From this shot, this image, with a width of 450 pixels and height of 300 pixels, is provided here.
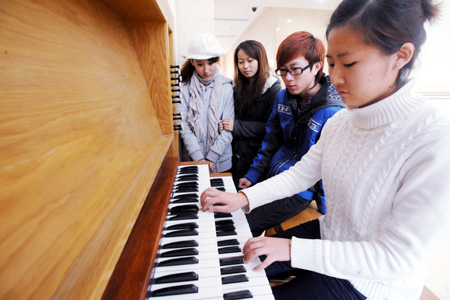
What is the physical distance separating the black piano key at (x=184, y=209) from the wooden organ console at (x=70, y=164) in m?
0.06

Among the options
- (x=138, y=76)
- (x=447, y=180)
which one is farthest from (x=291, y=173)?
(x=138, y=76)

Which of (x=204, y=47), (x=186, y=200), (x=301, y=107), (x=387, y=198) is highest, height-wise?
(x=204, y=47)

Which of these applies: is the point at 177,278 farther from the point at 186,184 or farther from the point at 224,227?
the point at 186,184

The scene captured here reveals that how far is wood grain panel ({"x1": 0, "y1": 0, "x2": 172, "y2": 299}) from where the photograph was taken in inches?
13.6

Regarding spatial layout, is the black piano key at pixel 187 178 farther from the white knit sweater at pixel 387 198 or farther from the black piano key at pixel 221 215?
the white knit sweater at pixel 387 198

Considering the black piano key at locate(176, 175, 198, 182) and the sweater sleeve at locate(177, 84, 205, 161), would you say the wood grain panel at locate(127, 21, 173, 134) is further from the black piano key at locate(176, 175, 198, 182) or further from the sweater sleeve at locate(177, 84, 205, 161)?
the sweater sleeve at locate(177, 84, 205, 161)

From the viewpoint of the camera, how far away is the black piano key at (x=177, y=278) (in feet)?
1.96

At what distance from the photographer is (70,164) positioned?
519mm

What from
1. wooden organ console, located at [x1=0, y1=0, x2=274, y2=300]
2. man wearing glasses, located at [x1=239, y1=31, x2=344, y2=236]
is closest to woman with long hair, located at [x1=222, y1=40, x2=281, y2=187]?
man wearing glasses, located at [x1=239, y1=31, x2=344, y2=236]

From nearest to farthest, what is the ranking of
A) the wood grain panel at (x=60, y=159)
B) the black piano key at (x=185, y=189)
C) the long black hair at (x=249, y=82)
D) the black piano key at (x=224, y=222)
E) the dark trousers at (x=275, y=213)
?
1. the wood grain panel at (x=60, y=159)
2. the black piano key at (x=224, y=222)
3. the black piano key at (x=185, y=189)
4. the dark trousers at (x=275, y=213)
5. the long black hair at (x=249, y=82)

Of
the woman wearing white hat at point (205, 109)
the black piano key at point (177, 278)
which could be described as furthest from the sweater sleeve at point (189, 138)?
the black piano key at point (177, 278)

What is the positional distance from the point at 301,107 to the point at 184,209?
108 centimetres

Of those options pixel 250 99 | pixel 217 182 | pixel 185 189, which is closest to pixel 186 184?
pixel 185 189

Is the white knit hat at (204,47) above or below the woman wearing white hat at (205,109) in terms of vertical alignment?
above
